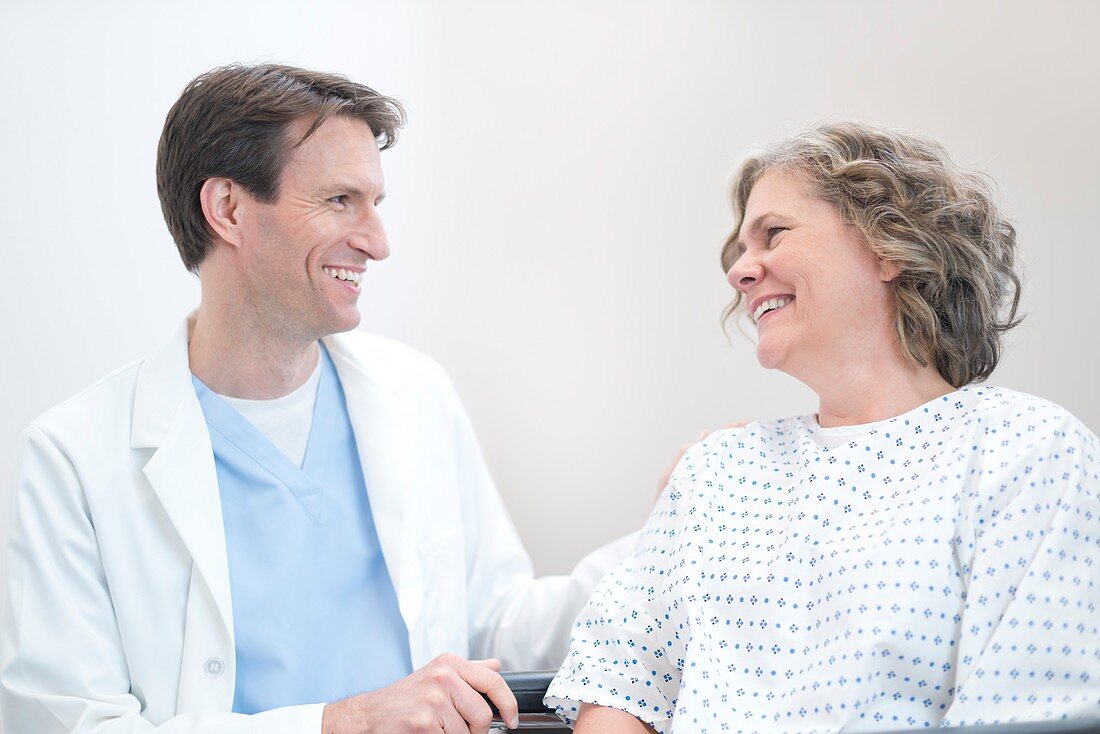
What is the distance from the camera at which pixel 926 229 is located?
134 centimetres

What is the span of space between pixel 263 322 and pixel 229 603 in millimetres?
436

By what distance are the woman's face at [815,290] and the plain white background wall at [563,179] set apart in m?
0.39

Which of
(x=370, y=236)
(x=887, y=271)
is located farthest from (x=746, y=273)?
(x=370, y=236)

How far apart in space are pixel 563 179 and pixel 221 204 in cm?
71

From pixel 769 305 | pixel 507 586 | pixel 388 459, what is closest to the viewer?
pixel 769 305

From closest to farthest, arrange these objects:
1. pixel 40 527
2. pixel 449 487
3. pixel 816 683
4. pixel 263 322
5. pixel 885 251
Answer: pixel 816 683 → pixel 885 251 → pixel 40 527 → pixel 263 322 → pixel 449 487

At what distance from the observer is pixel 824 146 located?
1.39 m

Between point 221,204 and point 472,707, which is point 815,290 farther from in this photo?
point 221,204

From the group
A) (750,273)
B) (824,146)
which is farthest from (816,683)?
(824,146)

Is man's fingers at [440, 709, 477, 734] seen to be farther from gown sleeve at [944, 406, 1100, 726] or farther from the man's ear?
the man's ear

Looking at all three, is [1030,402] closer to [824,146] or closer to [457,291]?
[824,146]

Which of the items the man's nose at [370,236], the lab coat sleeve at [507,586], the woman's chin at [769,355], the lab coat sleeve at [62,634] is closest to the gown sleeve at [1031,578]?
the woman's chin at [769,355]

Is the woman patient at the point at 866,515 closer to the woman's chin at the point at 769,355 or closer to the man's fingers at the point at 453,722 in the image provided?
the woman's chin at the point at 769,355

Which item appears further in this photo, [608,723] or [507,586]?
[507,586]
